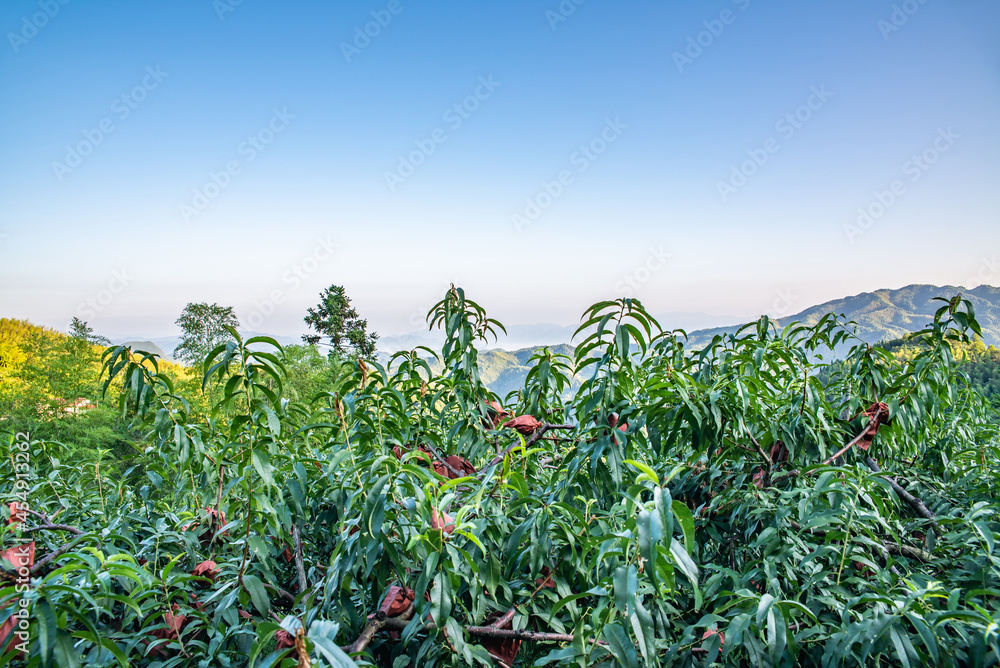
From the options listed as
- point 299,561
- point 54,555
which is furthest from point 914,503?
point 54,555

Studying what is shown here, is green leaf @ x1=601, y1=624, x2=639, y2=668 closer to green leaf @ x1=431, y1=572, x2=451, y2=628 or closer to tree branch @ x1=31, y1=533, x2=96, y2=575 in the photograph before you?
green leaf @ x1=431, y1=572, x2=451, y2=628

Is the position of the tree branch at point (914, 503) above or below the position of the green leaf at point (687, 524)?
below

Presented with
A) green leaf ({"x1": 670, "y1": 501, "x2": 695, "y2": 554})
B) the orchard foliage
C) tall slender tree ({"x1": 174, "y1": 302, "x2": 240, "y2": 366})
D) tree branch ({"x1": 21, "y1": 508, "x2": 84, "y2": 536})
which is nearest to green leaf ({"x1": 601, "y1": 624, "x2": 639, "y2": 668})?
the orchard foliage

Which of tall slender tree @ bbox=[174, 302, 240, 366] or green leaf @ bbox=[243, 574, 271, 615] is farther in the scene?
tall slender tree @ bbox=[174, 302, 240, 366]

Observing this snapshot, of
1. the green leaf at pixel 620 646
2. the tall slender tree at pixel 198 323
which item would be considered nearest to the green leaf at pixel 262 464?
the green leaf at pixel 620 646

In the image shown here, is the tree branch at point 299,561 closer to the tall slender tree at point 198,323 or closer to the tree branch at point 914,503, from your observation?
the tree branch at point 914,503

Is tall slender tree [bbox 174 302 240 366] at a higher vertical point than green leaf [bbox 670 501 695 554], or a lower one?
higher

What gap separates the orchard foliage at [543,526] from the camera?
828 millimetres

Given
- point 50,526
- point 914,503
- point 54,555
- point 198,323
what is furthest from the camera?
point 198,323

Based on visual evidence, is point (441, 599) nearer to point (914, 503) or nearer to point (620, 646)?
point (620, 646)

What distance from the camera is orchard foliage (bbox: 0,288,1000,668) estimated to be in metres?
0.83

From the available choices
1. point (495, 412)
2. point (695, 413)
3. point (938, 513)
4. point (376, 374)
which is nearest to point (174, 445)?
point (376, 374)

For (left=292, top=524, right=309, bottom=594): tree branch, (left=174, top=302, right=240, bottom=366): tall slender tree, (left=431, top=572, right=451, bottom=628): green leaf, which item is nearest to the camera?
(left=431, top=572, right=451, bottom=628): green leaf

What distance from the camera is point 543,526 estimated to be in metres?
0.97
